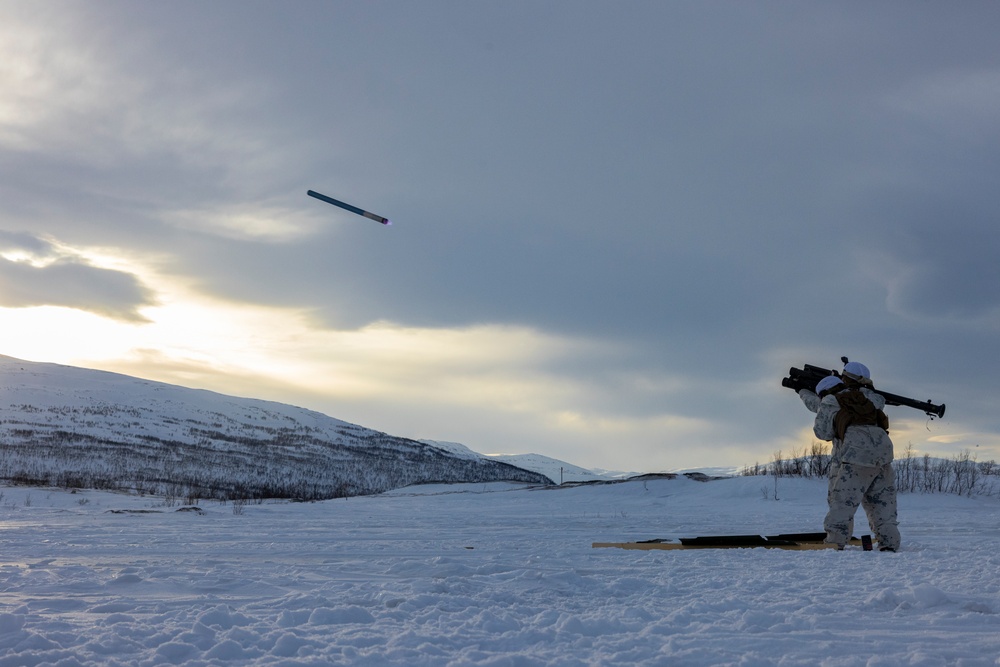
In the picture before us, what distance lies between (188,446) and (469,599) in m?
46.0

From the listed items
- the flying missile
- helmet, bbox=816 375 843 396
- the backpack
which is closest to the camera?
the backpack

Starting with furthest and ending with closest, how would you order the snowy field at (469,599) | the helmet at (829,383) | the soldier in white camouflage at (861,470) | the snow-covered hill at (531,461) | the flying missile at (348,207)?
1. the snow-covered hill at (531,461)
2. the flying missile at (348,207)
3. the helmet at (829,383)
4. the soldier in white camouflage at (861,470)
5. the snowy field at (469,599)

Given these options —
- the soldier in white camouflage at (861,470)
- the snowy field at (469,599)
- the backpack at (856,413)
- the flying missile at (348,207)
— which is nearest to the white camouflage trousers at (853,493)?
the soldier in white camouflage at (861,470)

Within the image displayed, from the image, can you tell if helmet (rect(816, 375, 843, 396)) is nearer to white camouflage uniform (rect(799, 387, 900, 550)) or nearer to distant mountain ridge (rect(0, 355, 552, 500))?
white camouflage uniform (rect(799, 387, 900, 550))

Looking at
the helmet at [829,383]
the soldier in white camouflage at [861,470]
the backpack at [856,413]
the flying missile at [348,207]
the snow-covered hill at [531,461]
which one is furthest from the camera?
the snow-covered hill at [531,461]

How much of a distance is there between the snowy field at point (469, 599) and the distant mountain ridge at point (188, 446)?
54.3ft

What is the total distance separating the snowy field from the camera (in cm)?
414

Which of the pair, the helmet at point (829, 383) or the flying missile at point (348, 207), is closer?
the helmet at point (829, 383)

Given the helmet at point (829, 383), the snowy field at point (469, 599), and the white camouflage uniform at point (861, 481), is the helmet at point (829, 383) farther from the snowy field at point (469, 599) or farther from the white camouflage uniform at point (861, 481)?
the snowy field at point (469, 599)

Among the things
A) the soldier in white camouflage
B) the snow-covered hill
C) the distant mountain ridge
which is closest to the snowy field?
the soldier in white camouflage

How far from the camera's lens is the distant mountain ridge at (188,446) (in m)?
31.3

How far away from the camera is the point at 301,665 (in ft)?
12.7

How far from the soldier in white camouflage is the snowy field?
562 mm

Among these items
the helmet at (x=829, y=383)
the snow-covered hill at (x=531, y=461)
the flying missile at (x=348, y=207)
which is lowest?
the snow-covered hill at (x=531, y=461)
